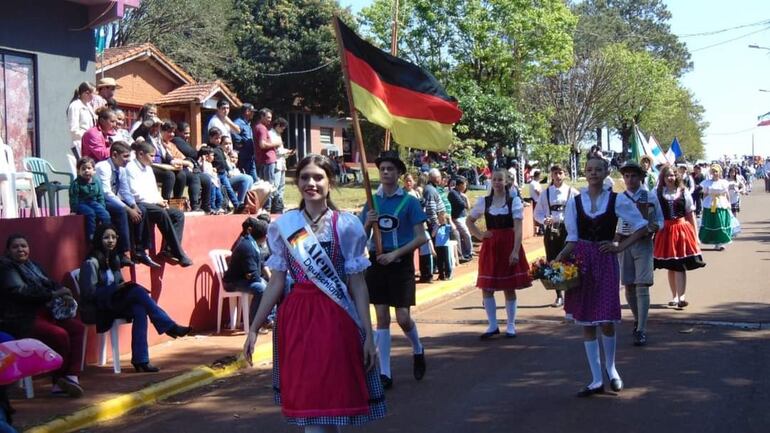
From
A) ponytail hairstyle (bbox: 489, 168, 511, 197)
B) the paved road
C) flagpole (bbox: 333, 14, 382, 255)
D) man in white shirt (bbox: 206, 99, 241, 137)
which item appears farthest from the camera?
man in white shirt (bbox: 206, 99, 241, 137)

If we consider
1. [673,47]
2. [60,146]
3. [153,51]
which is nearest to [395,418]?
[60,146]

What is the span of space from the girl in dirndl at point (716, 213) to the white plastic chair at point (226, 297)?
1191cm

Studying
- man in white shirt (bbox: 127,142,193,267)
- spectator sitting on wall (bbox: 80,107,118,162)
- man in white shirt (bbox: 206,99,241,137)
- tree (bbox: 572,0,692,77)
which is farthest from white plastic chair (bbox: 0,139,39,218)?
tree (bbox: 572,0,692,77)

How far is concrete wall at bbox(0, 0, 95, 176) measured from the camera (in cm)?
1342

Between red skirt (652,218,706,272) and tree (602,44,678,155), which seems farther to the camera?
tree (602,44,678,155)

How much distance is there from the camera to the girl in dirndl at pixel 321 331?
450 centimetres

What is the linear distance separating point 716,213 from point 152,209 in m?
13.4

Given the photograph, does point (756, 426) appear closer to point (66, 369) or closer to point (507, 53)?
point (66, 369)

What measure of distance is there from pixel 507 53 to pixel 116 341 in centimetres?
2710

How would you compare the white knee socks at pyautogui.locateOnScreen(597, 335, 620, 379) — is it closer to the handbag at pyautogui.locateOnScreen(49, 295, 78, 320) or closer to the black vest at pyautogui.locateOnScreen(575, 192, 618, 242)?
the black vest at pyautogui.locateOnScreen(575, 192, 618, 242)

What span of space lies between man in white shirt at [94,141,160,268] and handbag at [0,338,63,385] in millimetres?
4044

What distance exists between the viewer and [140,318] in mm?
8969

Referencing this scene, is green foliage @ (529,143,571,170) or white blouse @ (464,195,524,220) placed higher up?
green foliage @ (529,143,571,170)

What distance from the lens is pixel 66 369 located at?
797 centimetres
